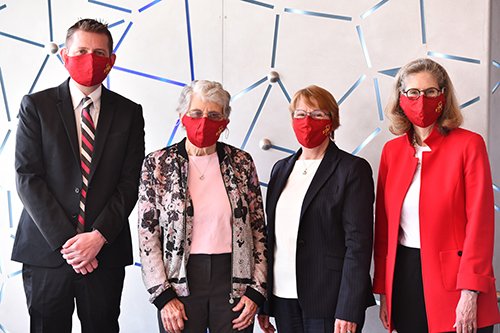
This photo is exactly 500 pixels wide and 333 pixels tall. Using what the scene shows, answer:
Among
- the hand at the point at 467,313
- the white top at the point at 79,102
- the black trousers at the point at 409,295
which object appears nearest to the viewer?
the hand at the point at 467,313

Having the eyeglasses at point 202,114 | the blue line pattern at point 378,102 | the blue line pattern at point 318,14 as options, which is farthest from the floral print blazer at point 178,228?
the blue line pattern at point 318,14

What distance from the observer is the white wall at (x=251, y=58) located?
9.75 ft

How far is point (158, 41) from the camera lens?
11.3 ft

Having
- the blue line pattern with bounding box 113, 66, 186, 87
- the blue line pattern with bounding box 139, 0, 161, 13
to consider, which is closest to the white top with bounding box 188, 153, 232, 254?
the blue line pattern with bounding box 113, 66, 186, 87

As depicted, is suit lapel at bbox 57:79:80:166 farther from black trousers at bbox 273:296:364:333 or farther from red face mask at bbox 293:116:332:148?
black trousers at bbox 273:296:364:333

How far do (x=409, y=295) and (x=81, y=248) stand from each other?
1.39 metres

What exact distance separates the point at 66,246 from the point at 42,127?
552 mm

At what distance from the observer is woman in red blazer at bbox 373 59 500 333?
7.23ft

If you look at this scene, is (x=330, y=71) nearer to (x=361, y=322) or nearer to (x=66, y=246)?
(x=361, y=322)

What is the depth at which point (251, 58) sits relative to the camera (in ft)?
10.8

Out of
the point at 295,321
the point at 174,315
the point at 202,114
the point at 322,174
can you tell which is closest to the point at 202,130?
the point at 202,114

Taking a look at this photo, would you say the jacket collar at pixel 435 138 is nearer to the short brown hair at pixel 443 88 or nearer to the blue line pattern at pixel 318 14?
the short brown hair at pixel 443 88

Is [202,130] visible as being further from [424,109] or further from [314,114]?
[424,109]

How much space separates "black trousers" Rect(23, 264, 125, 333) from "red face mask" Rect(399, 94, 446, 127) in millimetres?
1492
